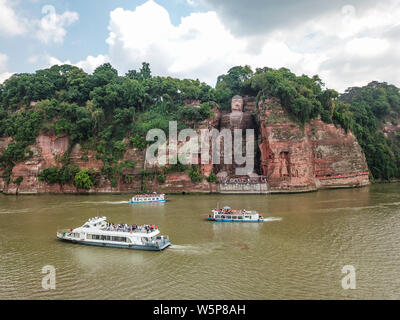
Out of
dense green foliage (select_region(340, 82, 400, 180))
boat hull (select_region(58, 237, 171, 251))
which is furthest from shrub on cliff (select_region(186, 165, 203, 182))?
dense green foliage (select_region(340, 82, 400, 180))

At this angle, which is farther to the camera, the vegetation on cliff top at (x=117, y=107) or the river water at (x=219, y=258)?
the vegetation on cliff top at (x=117, y=107)

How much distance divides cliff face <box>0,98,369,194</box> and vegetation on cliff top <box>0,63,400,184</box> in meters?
1.35

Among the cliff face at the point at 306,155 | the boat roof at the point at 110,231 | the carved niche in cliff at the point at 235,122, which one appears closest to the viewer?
the boat roof at the point at 110,231

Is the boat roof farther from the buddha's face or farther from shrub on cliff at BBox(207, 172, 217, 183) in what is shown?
the buddha's face

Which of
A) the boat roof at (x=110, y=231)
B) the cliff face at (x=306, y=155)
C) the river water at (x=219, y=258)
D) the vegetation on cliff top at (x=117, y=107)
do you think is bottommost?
the river water at (x=219, y=258)

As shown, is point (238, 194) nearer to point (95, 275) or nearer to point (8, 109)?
point (95, 275)

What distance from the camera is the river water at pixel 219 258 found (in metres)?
13.3

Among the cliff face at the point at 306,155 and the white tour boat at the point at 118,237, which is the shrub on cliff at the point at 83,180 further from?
the cliff face at the point at 306,155

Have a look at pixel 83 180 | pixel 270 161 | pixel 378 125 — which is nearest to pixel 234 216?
pixel 270 161

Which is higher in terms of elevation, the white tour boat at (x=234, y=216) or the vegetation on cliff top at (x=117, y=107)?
the vegetation on cliff top at (x=117, y=107)

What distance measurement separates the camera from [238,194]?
43562 millimetres

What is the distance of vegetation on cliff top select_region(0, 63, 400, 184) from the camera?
4694 cm

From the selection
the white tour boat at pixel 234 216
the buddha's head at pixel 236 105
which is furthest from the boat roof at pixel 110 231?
the buddha's head at pixel 236 105

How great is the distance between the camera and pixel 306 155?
44906mm
